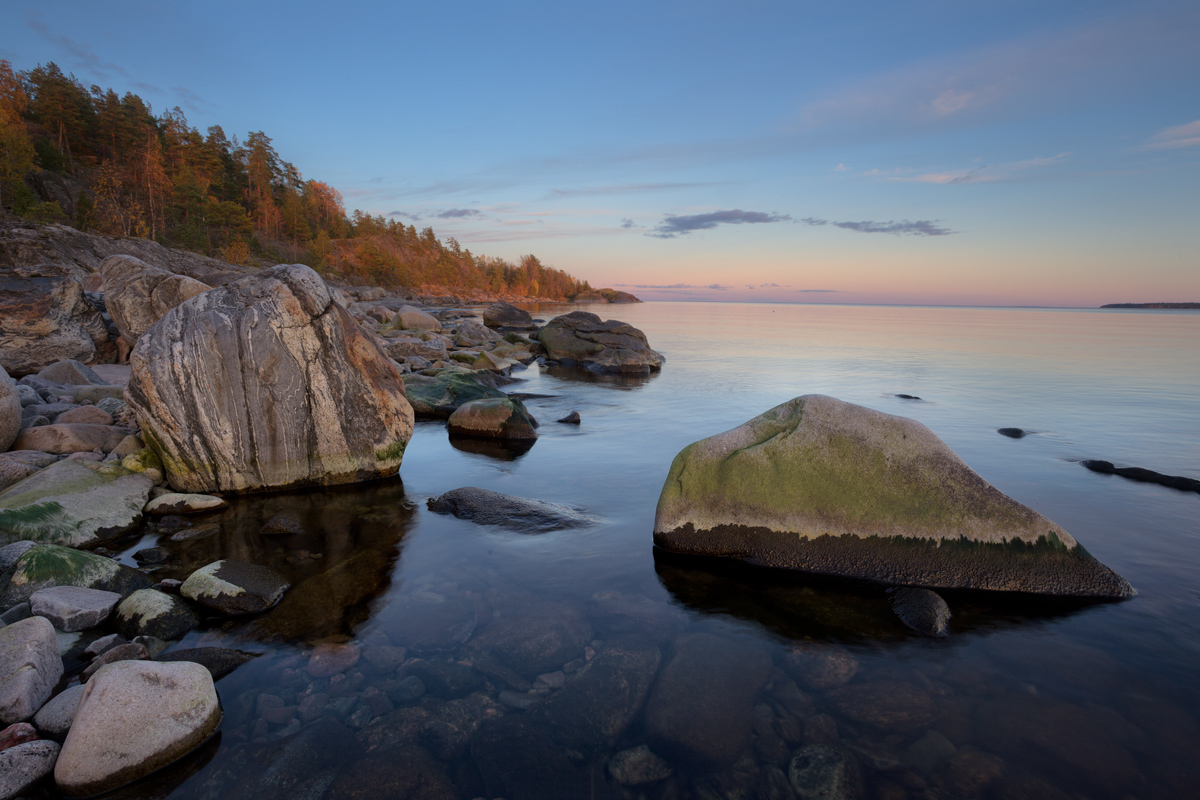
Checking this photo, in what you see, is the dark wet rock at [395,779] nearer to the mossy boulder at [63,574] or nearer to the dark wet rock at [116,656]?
the dark wet rock at [116,656]

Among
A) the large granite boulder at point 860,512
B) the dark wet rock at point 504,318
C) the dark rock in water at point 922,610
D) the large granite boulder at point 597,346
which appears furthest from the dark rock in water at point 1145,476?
the dark wet rock at point 504,318

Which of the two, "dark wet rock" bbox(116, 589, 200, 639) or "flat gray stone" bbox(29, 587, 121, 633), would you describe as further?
"dark wet rock" bbox(116, 589, 200, 639)

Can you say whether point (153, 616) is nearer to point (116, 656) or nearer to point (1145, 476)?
point (116, 656)

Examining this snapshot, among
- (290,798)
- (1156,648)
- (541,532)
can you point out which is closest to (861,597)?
(1156,648)

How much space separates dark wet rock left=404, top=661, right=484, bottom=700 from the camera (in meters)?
4.62

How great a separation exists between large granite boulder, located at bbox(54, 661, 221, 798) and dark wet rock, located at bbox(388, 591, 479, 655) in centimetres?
160

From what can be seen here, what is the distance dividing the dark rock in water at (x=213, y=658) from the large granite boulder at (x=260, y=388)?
4.36 metres

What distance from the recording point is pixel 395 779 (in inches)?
148

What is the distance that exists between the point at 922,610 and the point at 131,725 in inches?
256

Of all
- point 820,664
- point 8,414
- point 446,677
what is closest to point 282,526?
point 446,677

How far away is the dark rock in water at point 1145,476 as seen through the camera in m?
9.75

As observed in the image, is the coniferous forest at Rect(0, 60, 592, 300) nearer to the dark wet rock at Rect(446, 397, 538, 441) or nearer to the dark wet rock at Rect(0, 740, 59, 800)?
the dark wet rock at Rect(446, 397, 538, 441)

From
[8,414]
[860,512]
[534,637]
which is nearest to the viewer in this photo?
[534,637]

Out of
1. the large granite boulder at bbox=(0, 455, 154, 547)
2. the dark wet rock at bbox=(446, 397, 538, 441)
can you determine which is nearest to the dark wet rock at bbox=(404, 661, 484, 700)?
the large granite boulder at bbox=(0, 455, 154, 547)
